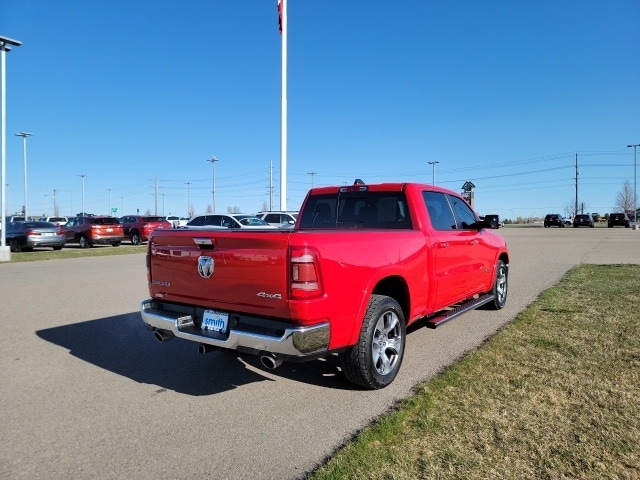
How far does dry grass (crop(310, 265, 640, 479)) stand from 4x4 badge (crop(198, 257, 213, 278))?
1799mm

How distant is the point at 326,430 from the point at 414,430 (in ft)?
2.07

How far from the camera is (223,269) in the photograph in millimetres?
3814

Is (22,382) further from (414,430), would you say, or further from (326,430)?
(414,430)

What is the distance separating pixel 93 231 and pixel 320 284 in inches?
1002

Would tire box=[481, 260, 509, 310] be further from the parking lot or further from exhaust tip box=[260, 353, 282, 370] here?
exhaust tip box=[260, 353, 282, 370]

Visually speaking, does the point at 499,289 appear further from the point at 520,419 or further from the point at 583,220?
the point at 583,220

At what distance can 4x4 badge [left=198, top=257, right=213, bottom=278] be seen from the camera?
3.91 metres

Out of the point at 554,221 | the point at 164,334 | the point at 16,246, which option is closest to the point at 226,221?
the point at 16,246

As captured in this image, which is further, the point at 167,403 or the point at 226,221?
the point at 226,221

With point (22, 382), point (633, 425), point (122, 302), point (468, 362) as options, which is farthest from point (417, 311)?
point (122, 302)

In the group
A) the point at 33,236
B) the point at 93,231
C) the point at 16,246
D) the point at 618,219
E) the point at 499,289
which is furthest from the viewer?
the point at 618,219

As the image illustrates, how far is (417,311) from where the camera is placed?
15.7 feet

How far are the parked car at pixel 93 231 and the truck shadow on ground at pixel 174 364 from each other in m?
21.0

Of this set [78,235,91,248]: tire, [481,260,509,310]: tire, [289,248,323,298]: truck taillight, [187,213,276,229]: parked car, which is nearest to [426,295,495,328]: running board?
[481,260,509,310]: tire
